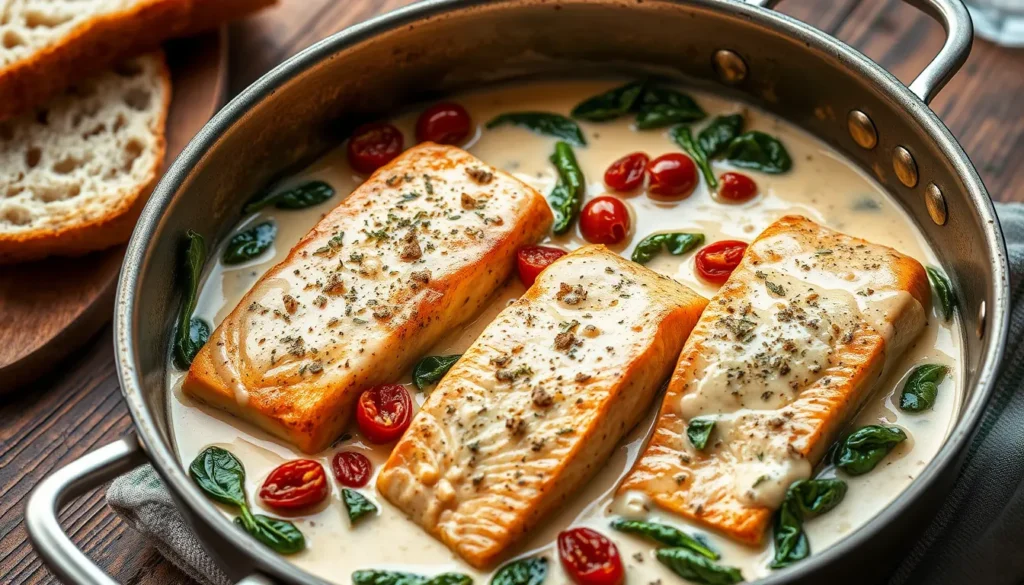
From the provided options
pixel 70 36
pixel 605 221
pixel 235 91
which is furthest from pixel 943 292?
pixel 70 36

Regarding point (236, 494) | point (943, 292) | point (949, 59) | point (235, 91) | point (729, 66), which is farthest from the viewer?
point (235, 91)

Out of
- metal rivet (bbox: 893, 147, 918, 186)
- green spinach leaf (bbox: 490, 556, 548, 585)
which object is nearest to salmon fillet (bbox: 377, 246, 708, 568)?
green spinach leaf (bbox: 490, 556, 548, 585)

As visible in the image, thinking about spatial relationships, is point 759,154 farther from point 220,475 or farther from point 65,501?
point 65,501

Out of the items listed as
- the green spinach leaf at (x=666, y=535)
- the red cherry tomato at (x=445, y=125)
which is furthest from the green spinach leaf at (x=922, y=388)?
the red cherry tomato at (x=445, y=125)

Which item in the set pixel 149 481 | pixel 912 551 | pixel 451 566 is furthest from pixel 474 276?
pixel 912 551

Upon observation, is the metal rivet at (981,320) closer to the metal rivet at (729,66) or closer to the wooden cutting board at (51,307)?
the metal rivet at (729,66)

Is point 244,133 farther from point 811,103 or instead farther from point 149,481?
point 811,103
